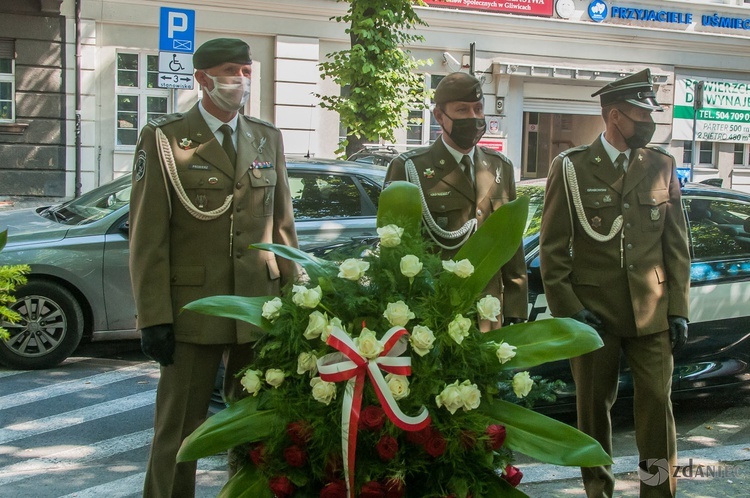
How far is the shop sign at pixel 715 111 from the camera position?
23344mm

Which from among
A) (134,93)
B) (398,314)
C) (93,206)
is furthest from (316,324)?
(134,93)

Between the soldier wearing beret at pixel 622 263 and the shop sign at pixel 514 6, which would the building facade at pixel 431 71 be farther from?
the soldier wearing beret at pixel 622 263

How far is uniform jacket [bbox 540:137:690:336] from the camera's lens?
4.20 m

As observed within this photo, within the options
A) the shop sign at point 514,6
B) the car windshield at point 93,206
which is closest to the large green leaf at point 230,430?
the car windshield at point 93,206

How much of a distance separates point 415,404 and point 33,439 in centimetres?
459

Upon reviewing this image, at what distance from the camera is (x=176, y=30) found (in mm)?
10836

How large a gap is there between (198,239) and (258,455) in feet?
5.47

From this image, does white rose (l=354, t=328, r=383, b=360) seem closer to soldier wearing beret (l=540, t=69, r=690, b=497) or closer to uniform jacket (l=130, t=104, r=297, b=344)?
uniform jacket (l=130, t=104, r=297, b=344)

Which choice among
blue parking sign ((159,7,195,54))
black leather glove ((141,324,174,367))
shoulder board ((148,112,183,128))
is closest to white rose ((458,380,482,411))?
black leather glove ((141,324,174,367))

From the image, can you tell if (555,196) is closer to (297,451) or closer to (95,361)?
(297,451)

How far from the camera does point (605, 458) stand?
6.40 ft

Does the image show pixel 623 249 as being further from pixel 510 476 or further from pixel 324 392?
pixel 324 392

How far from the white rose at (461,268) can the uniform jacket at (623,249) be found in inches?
80.9

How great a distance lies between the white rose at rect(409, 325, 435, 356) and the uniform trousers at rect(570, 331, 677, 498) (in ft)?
7.34
